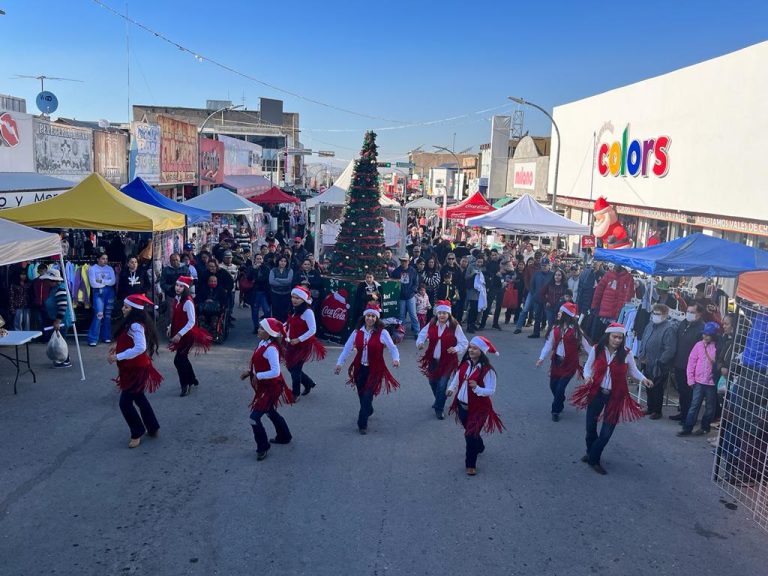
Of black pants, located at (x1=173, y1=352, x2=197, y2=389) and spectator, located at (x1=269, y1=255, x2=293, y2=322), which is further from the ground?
spectator, located at (x1=269, y1=255, x2=293, y2=322)

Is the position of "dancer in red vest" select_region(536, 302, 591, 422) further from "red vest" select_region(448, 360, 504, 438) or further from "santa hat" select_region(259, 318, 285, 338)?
"santa hat" select_region(259, 318, 285, 338)

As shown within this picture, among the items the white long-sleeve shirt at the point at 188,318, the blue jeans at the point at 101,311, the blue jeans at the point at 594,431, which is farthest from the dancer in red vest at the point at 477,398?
the blue jeans at the point at 101,311

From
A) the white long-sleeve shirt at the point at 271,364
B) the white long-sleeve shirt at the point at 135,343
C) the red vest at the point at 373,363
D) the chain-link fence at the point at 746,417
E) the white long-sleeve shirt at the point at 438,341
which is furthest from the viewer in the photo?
the white long-sleeve shirt at the point at 438,341

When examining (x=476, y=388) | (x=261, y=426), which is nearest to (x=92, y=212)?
(x=261, y=426)

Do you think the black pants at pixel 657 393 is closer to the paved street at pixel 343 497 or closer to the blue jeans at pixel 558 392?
the paved street at pixel 343 497

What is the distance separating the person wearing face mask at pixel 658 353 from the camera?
9203 millimetres

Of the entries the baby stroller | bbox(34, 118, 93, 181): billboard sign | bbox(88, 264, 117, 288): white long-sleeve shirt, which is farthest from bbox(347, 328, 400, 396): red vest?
bbox(34, 118, 93, 181): billboard sign

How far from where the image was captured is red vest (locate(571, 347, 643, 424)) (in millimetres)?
7145

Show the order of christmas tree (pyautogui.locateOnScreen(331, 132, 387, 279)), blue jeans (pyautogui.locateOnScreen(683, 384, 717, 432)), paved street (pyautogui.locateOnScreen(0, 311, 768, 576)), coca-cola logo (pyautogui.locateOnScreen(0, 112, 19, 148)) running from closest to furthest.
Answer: paved street (pyautogui.locateOnScreen(0, 311, 768, 576))
blue jeans (pyautogui.locateOnScreen(683, 384, 717, 432))
coca-cola logo (pyautogui.locateOnScreen(0, 112, 19, 148))
christmas tree (pyautogui.locateOnScreen(331, 132, 387, 279))

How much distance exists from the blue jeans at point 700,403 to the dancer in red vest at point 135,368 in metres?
6.61

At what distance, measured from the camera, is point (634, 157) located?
24109mm

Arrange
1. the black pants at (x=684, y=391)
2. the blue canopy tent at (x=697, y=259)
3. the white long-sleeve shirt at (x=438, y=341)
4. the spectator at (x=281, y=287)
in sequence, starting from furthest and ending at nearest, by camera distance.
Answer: the spectator at (x=281, y=287) < the blue canopy tent at (x=697, y=259) < the black pants at (x=684, y=391) < the white long-sleeve shirt at (x=438, y=341)

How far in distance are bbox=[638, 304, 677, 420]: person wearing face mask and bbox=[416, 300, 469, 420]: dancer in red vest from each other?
290 cm

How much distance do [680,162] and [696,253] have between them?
10818 mm
